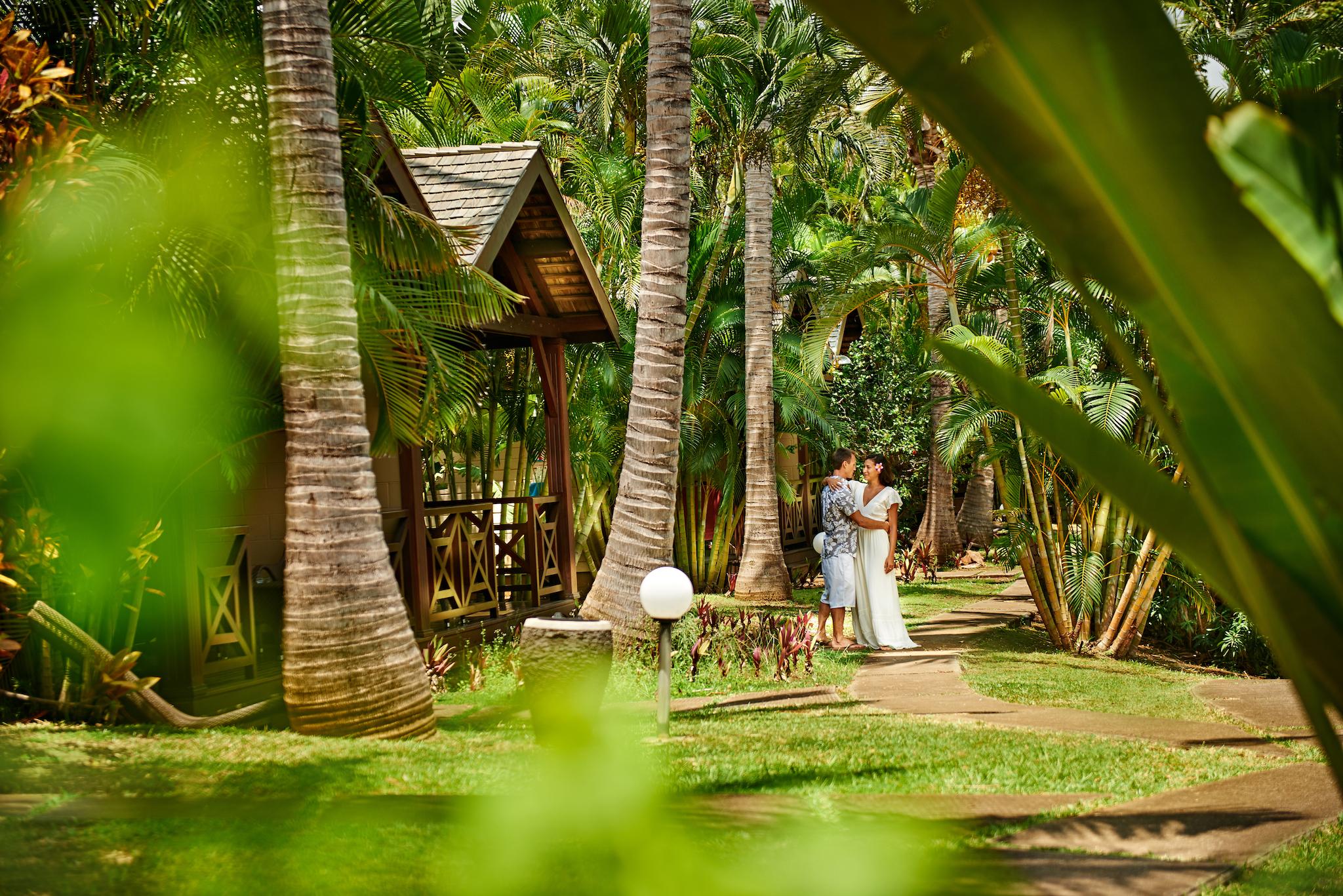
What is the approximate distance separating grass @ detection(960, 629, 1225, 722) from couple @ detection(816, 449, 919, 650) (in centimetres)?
88

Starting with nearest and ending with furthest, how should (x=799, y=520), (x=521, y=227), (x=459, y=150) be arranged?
1. (x=459, y=150)
2. (x=521, y=227)
3. (x=799, y=520)

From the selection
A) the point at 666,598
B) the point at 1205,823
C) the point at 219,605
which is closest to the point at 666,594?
the point at 666,598

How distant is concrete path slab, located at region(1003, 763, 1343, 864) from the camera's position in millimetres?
4645

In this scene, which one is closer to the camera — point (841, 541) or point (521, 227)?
point (841, 541)

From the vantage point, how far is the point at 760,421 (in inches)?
635

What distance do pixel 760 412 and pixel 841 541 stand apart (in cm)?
469

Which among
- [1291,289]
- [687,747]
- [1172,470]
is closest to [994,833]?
[687,747]

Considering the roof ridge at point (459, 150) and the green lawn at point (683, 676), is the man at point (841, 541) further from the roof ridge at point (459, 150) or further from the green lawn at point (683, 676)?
the roof ridge at point (459, 150)

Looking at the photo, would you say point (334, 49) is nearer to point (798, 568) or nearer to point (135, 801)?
point (135, 801)

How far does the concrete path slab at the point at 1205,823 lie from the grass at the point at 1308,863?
3.4 inches

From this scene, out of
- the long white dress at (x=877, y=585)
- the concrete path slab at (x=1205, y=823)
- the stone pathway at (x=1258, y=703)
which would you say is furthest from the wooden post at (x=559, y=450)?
the concrete path slab at (x=1205, y=823)

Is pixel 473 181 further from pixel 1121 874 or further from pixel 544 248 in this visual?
pixel 1121 874

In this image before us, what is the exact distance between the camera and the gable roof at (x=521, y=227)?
1100cm

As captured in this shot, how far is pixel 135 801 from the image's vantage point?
502cm
